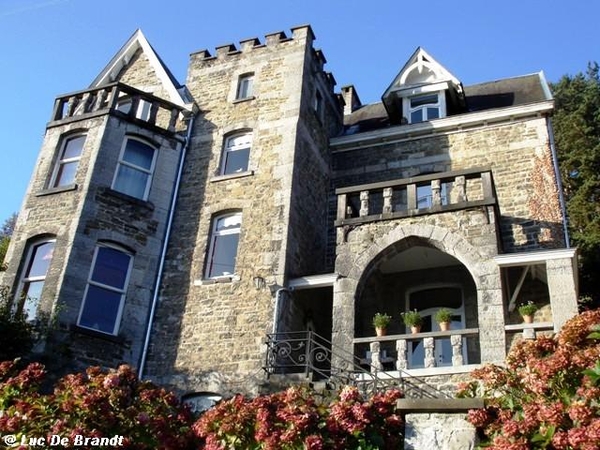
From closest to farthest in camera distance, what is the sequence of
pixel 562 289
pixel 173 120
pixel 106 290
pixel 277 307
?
pixel 562 289
pixel 277 307
pixel 106 290
pixel 173 120

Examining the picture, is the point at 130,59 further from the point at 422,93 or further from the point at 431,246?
the point at 431,246

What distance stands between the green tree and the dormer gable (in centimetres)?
696

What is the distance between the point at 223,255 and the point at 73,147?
15.7ft

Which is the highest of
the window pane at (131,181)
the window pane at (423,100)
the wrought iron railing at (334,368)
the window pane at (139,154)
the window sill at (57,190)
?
the window pane at (423,100)

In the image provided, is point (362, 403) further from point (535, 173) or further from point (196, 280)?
point (535, 173)

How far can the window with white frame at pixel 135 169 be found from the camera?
15750 mm

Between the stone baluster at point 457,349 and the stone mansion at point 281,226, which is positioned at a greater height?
the stone mansion at point 281,226

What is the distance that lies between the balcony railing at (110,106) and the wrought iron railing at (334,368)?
681 centimetres

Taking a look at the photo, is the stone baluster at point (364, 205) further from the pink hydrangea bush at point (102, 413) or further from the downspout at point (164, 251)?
the pink hydrangea bush at point (102, 413)

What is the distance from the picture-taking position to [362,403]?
7.87 m

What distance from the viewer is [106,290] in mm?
14320

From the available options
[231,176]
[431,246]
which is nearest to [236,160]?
[231,176]

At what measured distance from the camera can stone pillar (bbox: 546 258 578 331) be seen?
11.6m

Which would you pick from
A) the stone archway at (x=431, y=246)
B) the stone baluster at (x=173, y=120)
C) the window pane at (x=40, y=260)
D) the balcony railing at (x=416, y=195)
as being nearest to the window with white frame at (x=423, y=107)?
the balcony railing at (x=416, y=195)
